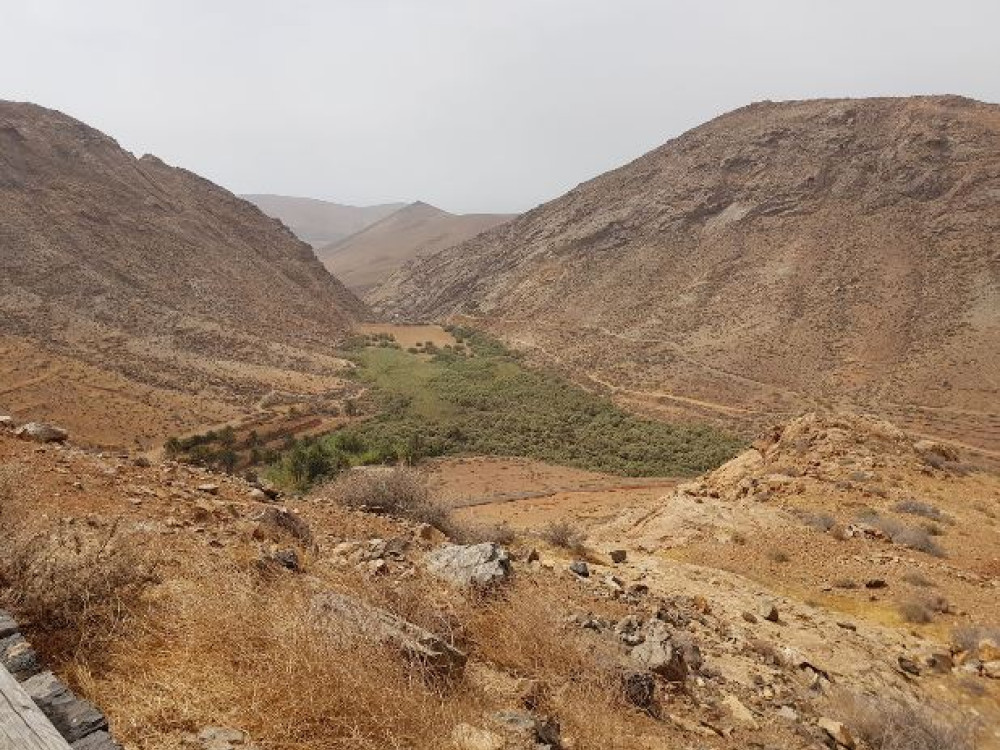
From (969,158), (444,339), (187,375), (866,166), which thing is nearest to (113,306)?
(187,375)

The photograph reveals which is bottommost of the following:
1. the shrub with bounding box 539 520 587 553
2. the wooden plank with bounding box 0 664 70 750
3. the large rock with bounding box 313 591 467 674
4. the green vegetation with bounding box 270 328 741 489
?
the green vegetation with bounding box 270 328 741 489

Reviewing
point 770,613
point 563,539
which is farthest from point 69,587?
point 770,613

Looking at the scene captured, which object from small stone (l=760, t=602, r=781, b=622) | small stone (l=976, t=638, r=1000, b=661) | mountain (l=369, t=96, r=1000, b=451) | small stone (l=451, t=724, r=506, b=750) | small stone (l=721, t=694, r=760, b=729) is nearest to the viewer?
small stone (l=451, t=724, r=506, b=750)

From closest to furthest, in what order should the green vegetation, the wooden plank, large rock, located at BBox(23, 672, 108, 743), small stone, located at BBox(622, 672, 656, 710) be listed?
the wooden plank
large rock, located at BBox(23, 672, 108, 743)
small stone, located at BBox(622, 672, 656, 710)
the green vegetation

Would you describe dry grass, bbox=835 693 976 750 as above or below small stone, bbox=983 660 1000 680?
above

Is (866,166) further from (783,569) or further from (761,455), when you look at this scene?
(783,569)

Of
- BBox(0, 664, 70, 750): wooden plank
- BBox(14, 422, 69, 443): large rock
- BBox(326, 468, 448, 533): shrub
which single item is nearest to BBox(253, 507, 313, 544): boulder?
BBox(326, 468, 448, 533): shrub

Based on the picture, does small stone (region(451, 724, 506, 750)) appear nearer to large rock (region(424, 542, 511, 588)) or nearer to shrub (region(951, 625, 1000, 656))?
large rock (region(424, 542, 511, 588))

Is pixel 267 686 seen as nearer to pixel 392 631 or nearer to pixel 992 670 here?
pixel 392 631
